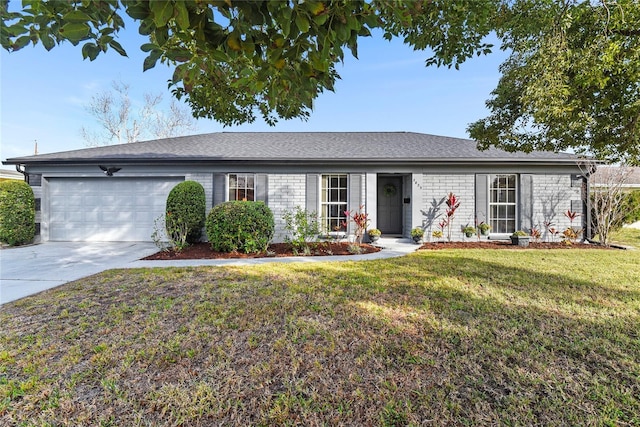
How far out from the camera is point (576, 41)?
4430mm

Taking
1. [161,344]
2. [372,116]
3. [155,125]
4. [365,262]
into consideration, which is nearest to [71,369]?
[161,344]

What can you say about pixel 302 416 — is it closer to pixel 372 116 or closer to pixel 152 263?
pixel 152 263

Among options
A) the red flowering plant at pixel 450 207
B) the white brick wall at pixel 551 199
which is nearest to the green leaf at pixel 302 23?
the red flowering plant at pixel 450 207

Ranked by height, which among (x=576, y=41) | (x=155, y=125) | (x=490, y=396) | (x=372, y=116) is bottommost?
(x=490, y=396)

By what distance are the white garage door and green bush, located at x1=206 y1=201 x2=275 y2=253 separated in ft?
9.50

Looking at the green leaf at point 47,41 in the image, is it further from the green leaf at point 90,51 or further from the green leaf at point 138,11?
the green leaf at point 138,11

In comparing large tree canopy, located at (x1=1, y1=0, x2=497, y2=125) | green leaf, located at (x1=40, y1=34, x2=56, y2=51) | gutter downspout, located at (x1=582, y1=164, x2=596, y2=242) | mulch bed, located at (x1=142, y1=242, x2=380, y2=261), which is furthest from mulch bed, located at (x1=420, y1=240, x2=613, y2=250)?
green leaf, located at (x1=40, y1=34, x2=56, y2=51)

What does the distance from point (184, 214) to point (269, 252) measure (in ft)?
8.76

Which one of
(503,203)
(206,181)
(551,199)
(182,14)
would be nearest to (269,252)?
(206,181)

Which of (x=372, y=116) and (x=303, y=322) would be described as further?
(x=372, y=116)

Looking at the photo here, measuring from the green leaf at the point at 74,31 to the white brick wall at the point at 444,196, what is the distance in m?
8.66

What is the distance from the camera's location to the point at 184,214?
7609 mm

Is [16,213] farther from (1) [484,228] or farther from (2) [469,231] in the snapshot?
(1) [484,228]

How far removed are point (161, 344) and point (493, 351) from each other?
3.06 metres
